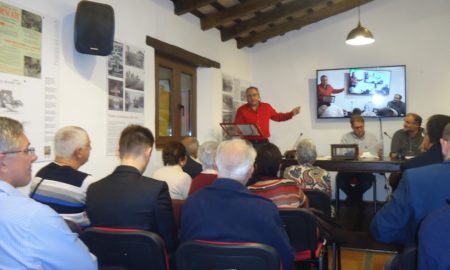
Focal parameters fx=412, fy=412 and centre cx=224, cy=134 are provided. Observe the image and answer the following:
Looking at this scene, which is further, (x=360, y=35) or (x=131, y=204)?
(x=360, y=35)

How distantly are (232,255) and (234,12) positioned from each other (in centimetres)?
442

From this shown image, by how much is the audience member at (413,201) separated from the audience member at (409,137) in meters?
3.71

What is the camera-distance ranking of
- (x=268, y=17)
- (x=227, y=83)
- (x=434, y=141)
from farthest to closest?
1. (x=227, y=83)
2. (x=268, y=17)
3. (x=434, y=141)

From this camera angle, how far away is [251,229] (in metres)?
1.74

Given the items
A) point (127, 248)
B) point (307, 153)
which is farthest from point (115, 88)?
point (127, 248)

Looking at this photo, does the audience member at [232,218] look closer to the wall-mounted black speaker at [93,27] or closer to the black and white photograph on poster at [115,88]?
the wall-mounted black speaker at [93,27]

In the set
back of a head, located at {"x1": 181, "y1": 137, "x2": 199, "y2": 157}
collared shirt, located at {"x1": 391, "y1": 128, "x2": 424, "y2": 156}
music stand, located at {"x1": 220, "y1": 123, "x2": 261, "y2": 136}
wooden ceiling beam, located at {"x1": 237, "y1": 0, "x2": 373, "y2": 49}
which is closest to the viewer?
back of a head, located at {"x1": 181, "y1": 137, "x2": 199, "y2": 157}

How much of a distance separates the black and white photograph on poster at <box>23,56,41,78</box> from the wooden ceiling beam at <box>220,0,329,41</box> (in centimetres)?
369

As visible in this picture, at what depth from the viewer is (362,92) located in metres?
6.64

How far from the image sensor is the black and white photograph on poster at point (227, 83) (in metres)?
6.21

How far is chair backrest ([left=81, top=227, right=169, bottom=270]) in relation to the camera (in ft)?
5.80

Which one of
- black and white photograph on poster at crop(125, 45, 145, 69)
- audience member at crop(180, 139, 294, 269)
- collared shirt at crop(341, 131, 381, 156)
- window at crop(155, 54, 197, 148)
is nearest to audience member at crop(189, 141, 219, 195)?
audience member at crop(180, 139, 294, 269)

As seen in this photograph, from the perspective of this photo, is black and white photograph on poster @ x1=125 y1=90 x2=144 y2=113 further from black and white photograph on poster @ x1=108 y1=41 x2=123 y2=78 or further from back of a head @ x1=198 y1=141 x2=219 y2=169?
back of a head @ x1=198 y1=141 x2=219 y2=169

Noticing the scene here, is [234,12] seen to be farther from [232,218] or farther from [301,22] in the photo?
[232,218]
